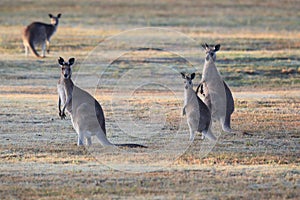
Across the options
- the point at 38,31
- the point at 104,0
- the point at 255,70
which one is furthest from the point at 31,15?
the point at 255,70

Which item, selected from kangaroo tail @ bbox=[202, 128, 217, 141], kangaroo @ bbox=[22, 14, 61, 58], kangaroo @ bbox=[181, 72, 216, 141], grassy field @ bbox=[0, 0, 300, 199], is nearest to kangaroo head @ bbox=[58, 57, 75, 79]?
grassy field @ bbox=[0, 0, 300, 199]

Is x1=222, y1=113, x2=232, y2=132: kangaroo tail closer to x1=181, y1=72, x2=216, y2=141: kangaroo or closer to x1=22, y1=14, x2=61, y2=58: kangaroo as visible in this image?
x1=181, y1=72, x2=216, y2=141: kangaroo

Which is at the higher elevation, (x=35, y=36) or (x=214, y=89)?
(x=35, y=36)

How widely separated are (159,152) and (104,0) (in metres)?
45.2

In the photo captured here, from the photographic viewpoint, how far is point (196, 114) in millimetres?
13258

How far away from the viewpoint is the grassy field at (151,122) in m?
10.4

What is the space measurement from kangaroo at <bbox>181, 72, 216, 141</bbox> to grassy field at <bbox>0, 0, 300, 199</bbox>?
204 millimetres

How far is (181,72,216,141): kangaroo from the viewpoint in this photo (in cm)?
1332

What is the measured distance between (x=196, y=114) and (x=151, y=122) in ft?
8.75

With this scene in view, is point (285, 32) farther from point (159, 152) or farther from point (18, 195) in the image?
point (18, 195)

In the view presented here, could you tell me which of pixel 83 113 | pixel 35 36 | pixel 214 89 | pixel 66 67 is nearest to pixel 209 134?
pixel 214 89

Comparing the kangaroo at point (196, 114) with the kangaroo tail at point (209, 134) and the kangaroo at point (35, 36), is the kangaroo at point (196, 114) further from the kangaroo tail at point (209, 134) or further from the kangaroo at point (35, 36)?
the kangaroo at point (35, 36)

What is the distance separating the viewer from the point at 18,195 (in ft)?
32.2

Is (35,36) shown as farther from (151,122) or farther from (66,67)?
(66,67)
